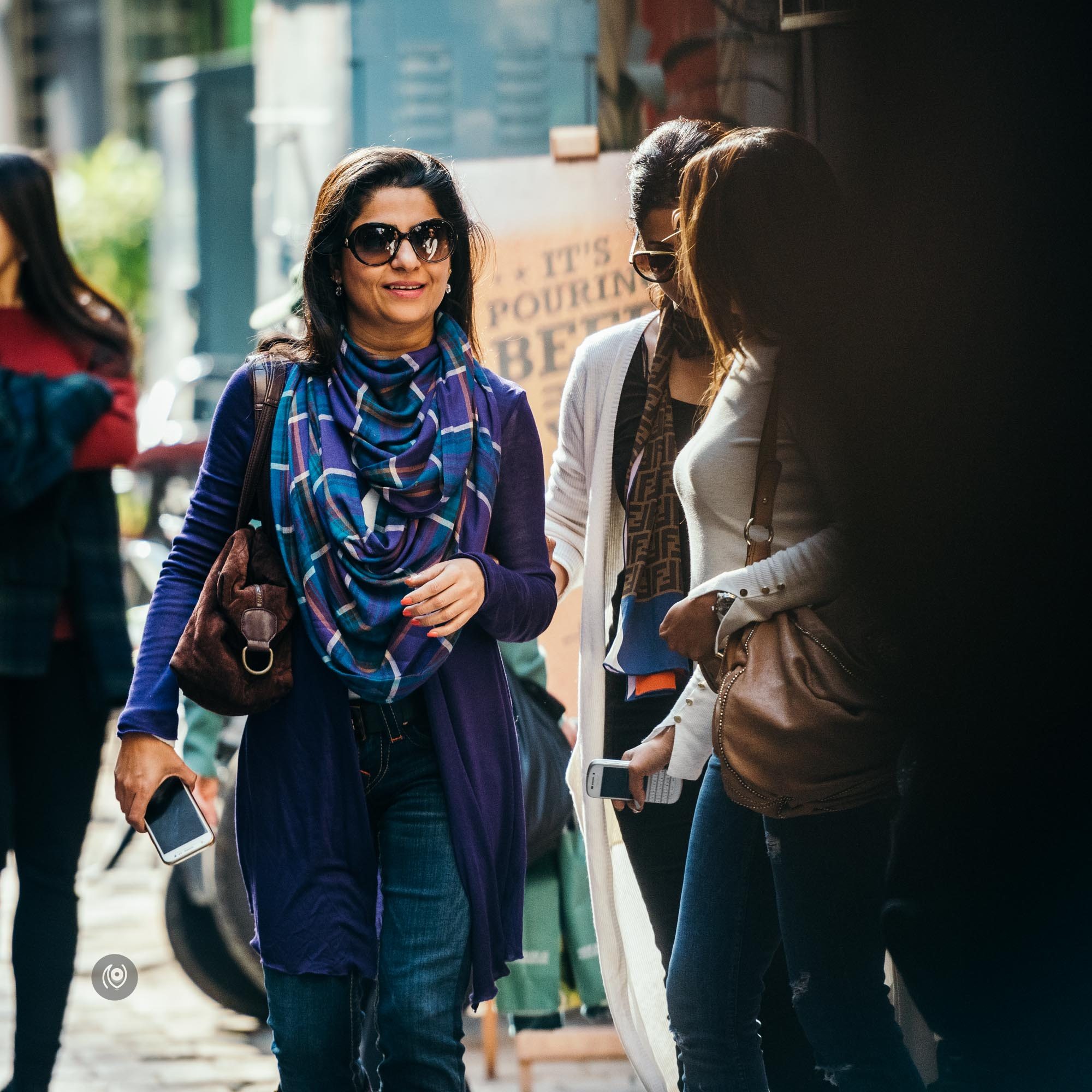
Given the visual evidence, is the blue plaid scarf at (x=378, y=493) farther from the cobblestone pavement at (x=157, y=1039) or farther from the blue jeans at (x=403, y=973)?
the cobblestone pavement at (x=157, y=1039)

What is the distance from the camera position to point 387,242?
2.59 meters

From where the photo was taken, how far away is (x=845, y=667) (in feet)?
8.72

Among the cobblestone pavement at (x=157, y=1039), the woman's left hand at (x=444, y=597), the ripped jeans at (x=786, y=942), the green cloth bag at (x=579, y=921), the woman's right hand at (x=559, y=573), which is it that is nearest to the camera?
the woman's left hand at (x=444, y=597)

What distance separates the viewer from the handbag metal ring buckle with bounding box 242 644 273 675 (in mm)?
→ 2504

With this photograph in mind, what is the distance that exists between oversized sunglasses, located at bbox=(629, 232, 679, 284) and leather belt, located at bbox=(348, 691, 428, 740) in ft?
2.91

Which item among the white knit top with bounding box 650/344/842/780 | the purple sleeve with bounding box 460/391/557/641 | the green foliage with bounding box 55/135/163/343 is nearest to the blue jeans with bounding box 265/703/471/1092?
the purple sleeve with bounding box 460/391/557/641

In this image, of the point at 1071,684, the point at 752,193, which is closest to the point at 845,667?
the point at 1071,684

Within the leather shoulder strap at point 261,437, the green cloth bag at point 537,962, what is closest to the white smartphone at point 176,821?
the leather shoulder strap at point 261,437

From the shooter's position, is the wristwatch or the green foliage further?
the green foliage

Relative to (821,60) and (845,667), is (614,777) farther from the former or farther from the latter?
(821,60)

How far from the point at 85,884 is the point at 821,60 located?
158 inches

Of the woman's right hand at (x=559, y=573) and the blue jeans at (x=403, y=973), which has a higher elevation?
the woman's right hand at (x=559, y=573)

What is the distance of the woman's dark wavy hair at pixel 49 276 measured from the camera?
11.3 ft

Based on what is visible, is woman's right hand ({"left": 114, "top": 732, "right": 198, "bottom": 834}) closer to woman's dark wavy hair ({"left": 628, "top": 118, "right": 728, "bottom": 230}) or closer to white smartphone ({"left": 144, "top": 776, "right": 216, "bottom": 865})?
white smartphone ({"left": 144, "top": 776, "right": 216, "bottom": 865})
